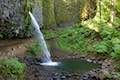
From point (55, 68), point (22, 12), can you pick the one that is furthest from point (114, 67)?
point (22, 12)

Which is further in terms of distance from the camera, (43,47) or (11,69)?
(43,47)

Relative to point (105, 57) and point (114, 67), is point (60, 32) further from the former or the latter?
point (114, 67)

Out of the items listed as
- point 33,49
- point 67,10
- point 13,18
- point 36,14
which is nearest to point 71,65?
point 33,49

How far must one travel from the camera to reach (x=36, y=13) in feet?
58.2

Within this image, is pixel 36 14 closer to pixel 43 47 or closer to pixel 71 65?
pixel 43 47

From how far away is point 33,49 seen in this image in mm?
14609

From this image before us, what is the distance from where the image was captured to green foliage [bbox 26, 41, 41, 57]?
14492mm

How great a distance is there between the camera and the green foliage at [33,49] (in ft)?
47.5

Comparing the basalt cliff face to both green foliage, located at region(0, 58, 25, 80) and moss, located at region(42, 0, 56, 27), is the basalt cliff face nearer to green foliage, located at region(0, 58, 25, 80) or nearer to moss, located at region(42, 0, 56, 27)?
moss, located at region(42, 0, 56, 27)

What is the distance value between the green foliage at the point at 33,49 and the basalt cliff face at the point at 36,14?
1.91 ft

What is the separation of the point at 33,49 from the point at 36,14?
3679 millimetres

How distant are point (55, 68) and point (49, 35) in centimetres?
656

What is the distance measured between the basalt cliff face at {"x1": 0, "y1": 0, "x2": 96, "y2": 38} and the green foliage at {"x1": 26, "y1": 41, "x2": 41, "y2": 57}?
1.91 feet

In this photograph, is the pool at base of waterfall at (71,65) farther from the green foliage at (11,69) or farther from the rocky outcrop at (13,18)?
the green foliage at (11,69)
